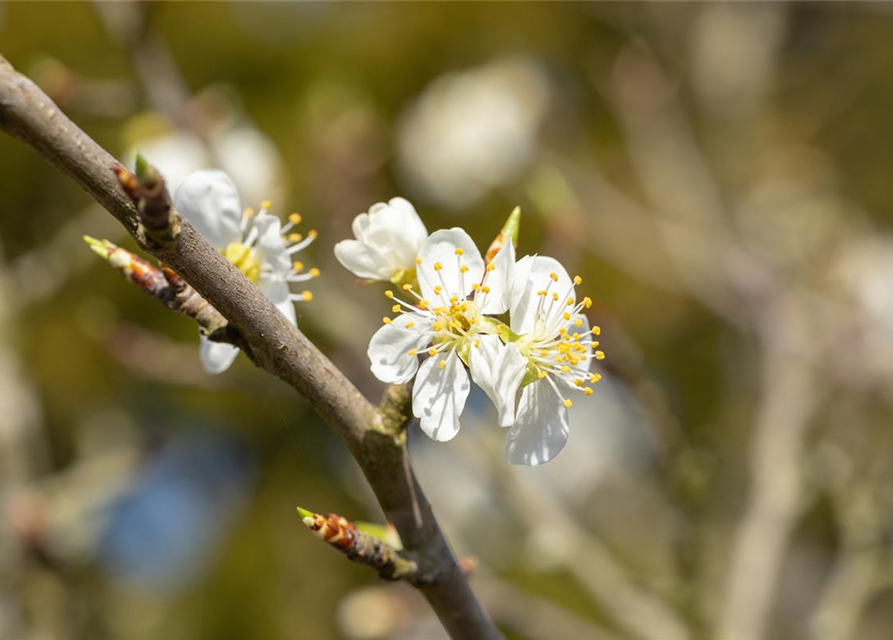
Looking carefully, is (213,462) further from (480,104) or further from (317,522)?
(317,522)

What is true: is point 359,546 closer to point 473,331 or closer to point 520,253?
point 473,331

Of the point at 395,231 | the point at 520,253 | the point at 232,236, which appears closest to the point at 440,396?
the point at 395,231

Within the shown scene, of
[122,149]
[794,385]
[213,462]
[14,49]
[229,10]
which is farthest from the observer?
[229,10]

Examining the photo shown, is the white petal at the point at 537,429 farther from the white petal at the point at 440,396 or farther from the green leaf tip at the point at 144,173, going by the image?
the green leaf tip at the point at 144,173

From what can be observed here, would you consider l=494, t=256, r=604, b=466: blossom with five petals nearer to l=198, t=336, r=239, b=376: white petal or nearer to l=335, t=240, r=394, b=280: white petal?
l=335, t=240, r=394, b=280: white petal

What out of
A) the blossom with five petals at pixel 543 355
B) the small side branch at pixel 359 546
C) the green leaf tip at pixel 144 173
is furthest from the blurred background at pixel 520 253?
the green leaf tip at pixel 144 173

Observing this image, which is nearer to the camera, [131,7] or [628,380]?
[628,380]

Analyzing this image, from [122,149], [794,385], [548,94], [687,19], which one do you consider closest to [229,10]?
[548,94]
